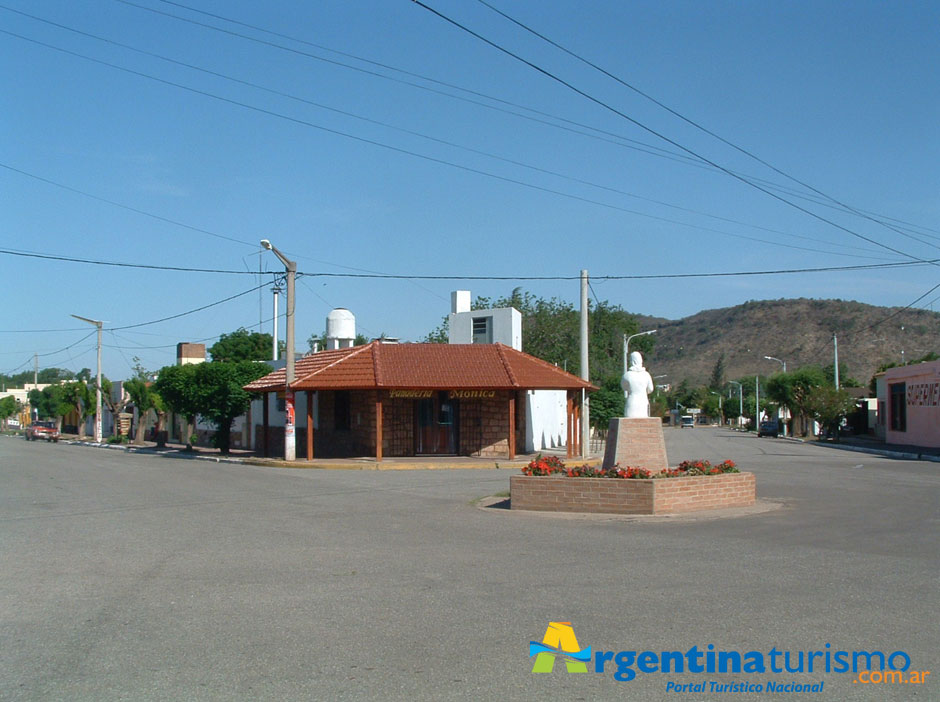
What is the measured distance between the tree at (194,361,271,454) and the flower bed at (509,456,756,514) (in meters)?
23.1

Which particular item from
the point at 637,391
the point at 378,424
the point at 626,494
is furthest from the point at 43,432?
the point at 626,494

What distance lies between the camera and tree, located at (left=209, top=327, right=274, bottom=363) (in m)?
84.9

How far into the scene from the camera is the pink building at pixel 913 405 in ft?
135

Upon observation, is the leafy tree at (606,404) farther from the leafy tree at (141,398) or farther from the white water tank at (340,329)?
the leafy tree at (141,398)

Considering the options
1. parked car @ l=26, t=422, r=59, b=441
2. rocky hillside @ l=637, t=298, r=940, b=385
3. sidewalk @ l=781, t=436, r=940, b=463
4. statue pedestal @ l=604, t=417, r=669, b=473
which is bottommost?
sidewalk @ l=781, t=436, r=940, b=463

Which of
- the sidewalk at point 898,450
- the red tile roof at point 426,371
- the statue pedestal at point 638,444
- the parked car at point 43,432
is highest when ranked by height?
the red tile roof at point 426,371

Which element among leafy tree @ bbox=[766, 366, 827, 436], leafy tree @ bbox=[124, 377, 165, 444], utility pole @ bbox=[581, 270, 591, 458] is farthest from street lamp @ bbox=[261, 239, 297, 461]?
leafy tree @ bbox=[766, 366, 827, 436]

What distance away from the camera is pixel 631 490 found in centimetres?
1473

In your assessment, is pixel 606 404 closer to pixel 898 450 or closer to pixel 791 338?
pixel 898 450

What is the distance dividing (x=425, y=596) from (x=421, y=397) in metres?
23.4

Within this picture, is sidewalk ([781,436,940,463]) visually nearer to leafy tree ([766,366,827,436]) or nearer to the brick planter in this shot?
leafy tree ([766,366,827,436])

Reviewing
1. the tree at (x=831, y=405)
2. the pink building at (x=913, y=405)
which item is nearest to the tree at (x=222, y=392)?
the pink building at (x=913, y=405)

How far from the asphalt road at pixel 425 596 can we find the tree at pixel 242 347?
69863 mm

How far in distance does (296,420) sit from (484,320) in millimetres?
9121
